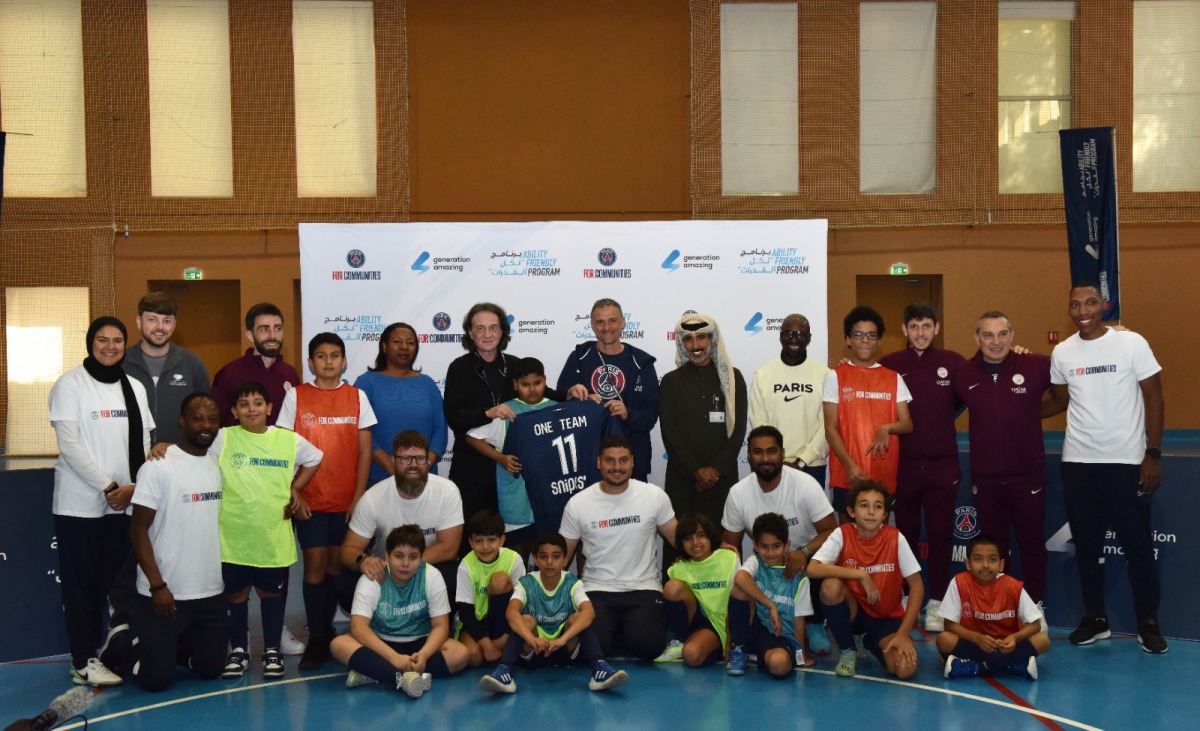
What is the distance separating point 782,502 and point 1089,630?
195 centimetres

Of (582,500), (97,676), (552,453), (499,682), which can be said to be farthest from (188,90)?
(499,682)

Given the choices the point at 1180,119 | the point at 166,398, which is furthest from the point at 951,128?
the point at 166,398

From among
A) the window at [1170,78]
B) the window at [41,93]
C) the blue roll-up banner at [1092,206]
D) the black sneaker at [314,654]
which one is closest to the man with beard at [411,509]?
the black sneaker at [314,654]

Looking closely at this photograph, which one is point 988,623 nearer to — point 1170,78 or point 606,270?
point 606,270

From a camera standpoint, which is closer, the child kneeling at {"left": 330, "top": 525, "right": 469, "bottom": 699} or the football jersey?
the child kneeling at {"left": 330, "top": 525, "right": 469, "bottom": 699}

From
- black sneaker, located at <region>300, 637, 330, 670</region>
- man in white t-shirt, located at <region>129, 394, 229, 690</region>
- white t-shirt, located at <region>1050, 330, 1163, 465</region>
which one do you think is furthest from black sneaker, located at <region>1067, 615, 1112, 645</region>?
man in white t-shirt, located at <region>129, 394, 229, 690</region>

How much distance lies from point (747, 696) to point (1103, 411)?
2673 mm

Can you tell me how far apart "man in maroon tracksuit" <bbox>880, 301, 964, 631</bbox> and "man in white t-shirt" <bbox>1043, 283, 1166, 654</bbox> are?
2.08 ft

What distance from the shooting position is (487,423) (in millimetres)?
6328

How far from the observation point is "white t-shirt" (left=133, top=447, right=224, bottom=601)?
5288mm

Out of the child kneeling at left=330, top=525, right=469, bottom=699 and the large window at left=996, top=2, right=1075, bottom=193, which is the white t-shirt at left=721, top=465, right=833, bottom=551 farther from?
the large window at left=996, top=2, right=1075, bottom=193

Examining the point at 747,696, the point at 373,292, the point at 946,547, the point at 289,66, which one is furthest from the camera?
the point at 289,66

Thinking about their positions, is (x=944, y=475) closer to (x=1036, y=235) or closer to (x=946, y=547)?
(x=946, y=547)

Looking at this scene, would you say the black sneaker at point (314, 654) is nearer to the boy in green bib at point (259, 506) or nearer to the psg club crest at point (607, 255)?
the boy in green bib at point (259, 506)
